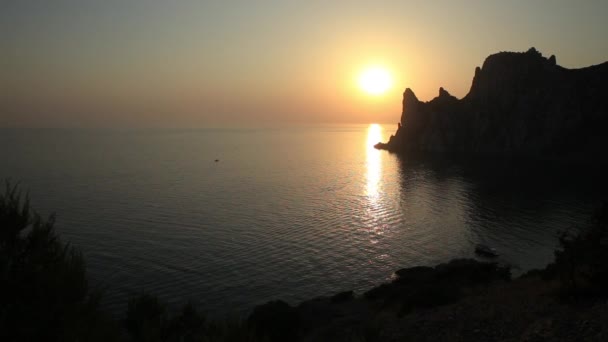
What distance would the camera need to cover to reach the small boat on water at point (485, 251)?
57.9 metres

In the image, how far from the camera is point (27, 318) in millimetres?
13352

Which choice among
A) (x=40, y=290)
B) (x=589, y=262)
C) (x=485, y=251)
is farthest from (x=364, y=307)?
(x=40, y=290)

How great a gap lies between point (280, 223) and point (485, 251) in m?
34.3

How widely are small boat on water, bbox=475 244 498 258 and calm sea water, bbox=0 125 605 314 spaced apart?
1.35m

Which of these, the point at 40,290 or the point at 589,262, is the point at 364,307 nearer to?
the point at 589,262

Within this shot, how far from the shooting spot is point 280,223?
7250 cm

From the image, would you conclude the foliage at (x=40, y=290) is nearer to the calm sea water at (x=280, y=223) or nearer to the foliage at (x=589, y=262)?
the calm sea water at (x=280, y=223)

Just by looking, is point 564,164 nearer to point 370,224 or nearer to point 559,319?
point 370,224

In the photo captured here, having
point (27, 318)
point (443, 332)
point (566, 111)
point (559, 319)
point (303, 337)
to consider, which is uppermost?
point (566, 111)

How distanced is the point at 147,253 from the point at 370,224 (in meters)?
40.2

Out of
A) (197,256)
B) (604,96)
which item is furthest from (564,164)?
(197,256)

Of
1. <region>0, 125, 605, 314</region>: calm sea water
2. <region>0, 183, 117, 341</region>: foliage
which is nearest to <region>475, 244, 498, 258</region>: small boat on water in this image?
<region>0, 125, 605, 314</region>: calm sea water

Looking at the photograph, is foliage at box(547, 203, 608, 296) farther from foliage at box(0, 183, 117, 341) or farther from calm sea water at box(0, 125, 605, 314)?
foliage at box(0, 183, 117, 341)

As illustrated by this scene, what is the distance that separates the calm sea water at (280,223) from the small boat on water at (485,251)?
135 cm
